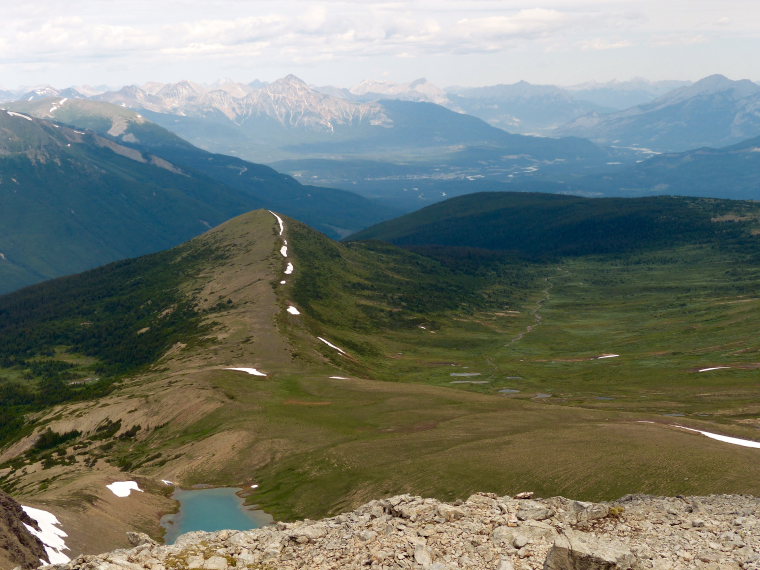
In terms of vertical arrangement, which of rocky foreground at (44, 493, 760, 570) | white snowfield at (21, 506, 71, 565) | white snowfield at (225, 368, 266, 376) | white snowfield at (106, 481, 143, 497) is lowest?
white snowfield at (225, 368, 266, 376)

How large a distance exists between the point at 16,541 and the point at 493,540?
45.2 m

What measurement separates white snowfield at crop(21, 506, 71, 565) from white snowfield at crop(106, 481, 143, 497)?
1683 centimetres

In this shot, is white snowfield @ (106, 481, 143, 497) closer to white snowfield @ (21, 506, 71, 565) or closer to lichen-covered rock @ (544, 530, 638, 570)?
white snowfield @ (21, 506, 71, 565)

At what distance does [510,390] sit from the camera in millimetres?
193750

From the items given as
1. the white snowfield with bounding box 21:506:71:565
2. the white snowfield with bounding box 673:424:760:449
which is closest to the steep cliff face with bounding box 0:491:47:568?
the white snowfield with bounding box 21:506:71:565

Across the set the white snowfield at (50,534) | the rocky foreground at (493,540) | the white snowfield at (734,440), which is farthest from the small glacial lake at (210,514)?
the white snowfield at (734,440)

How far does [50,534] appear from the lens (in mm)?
79250

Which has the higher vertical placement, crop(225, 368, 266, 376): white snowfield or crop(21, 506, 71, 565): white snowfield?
crop(21, 506, 71, 565): white snowfield

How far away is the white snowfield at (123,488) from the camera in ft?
336

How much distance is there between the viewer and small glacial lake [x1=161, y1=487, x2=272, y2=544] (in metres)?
95.4

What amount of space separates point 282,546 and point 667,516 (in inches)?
1035

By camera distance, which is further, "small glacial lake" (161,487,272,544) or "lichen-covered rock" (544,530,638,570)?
"small glacial lake" (161,487,272,544)

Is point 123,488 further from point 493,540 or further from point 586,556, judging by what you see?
point 586,556

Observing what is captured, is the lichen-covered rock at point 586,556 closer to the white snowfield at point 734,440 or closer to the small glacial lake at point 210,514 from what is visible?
the white snowfield at point 734,440
